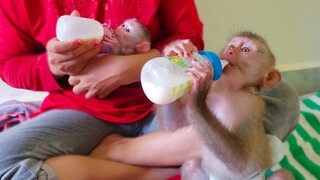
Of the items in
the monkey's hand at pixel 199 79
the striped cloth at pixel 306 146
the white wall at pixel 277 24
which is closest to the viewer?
the monkey's hand at pixel 199 79

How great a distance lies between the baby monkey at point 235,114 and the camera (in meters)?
0.68

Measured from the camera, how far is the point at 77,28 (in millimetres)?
792

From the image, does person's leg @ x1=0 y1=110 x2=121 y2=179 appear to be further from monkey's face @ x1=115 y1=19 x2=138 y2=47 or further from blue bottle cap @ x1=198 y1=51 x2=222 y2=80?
blue bottle cap @ x1=198 y1=51 x2=222 y2=80

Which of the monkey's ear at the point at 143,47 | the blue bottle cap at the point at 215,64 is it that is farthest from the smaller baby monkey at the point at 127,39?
the blue bottle cap at the point at 215,64

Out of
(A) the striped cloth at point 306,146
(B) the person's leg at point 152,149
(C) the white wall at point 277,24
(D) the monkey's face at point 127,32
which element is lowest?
(A) the striped cloth at point 306,146

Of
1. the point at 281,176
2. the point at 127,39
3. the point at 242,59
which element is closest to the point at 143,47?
the point at 127,39

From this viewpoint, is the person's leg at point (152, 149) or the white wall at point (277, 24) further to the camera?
the white wall at point (277, 24)

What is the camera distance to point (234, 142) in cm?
71

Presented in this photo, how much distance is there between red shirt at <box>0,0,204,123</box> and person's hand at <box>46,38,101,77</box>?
8cm

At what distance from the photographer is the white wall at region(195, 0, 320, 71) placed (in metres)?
1.49

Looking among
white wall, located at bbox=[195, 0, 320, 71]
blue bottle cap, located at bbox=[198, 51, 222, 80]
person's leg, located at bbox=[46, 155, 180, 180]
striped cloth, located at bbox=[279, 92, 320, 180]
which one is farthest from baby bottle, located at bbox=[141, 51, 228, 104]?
white wall, located at bbox=[195, 0, 320, 71]

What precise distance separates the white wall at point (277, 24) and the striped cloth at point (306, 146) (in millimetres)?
230

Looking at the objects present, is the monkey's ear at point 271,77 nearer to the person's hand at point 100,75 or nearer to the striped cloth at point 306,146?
the person's hand at point 100,75

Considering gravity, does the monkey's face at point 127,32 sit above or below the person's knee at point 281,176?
above
